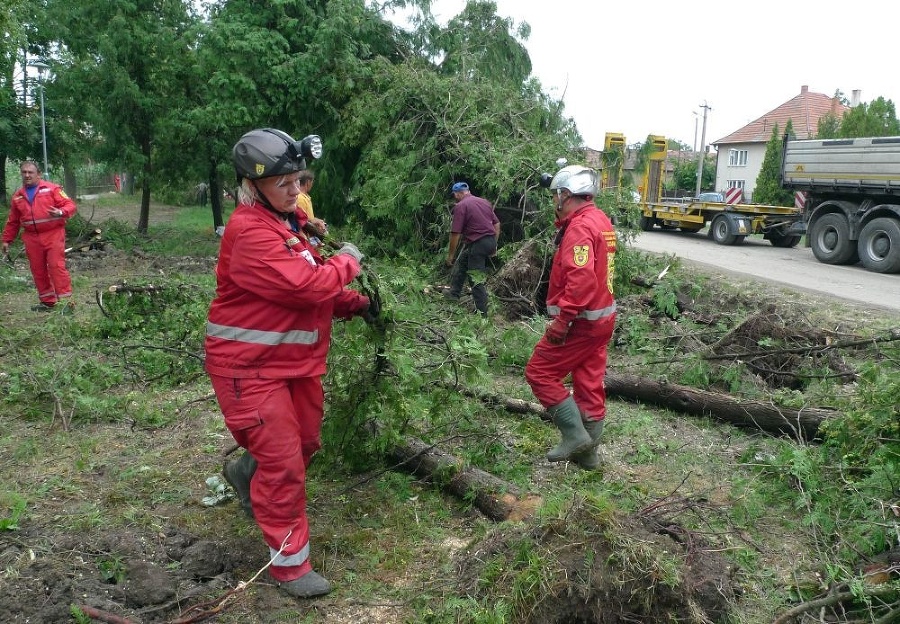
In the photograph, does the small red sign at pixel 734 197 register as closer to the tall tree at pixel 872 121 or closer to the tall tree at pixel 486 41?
the tall tree at pixel 486 41

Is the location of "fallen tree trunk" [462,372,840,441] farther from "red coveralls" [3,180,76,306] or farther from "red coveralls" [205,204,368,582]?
"red coveralls" [3,180,76,306]

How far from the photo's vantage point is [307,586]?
3.25 meters

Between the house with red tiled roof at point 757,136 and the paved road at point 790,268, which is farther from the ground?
the house with red tiled roof at point 757,136

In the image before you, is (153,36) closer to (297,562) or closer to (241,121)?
(241,121)

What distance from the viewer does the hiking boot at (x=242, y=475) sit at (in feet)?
12.2

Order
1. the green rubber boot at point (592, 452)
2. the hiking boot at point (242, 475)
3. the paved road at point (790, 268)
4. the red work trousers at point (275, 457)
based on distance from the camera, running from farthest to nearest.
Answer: the paved road at point (790, 268), the green rubber boot at point (592, 452), the hiking boot at point (242, 475), the red work trousers at point (275, 457)

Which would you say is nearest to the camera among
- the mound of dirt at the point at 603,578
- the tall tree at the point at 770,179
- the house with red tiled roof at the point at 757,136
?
the mound of dirt at the point at 603,578

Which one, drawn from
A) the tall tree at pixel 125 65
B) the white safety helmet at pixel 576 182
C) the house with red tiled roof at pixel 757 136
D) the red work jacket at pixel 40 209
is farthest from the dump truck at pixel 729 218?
the house with red tiled roof at pixel 757 136

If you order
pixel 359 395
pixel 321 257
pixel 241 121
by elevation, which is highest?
pixel 241 121

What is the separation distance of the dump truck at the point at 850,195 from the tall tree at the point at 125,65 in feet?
44.5

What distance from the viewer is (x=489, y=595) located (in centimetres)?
302

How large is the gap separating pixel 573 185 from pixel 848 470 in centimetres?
242

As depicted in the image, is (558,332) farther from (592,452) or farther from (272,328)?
(272,328)

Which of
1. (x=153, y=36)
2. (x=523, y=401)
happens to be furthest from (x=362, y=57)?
(x=523, y=401)
